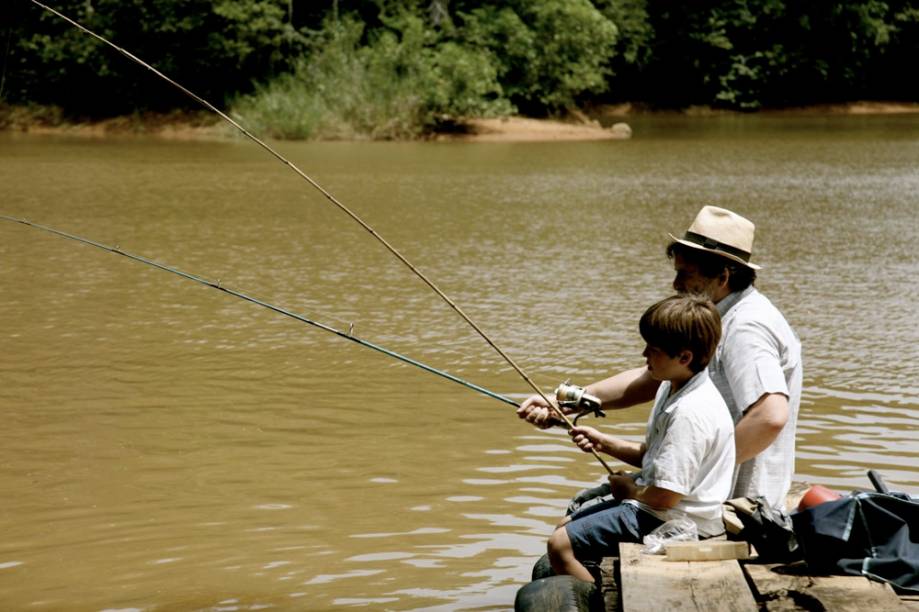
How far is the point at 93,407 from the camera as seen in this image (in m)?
7.04

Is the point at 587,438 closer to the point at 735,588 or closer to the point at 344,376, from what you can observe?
the point at 735,588

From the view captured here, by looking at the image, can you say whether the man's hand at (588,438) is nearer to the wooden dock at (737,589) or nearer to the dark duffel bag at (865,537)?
the wooden dock at (737,589)

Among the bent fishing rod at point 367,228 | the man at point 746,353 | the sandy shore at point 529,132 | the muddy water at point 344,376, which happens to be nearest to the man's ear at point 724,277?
the man at point 746,353

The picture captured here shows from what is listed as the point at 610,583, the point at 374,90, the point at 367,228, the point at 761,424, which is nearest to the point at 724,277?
the point at 761,424

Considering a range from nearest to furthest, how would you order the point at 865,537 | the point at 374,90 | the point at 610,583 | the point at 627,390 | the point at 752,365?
the point at 865,537 → the point at 610,583 → the point at 752,365 → the point at 627,390 → the point at 374,90

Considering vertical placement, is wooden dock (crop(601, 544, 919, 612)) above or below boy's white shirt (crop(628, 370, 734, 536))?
below

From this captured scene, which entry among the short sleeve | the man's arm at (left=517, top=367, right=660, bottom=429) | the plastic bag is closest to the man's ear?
the short sleeve

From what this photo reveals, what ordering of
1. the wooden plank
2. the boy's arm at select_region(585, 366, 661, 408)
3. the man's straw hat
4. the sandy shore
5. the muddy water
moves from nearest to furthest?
1. the wooden plank
2. the man's straw hat
3. the boy's arm at select_region(585, 366, 661, 408)
4. the muddy water
5. the sandy shore

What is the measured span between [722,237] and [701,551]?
0.85m

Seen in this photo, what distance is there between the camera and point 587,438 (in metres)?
3.55

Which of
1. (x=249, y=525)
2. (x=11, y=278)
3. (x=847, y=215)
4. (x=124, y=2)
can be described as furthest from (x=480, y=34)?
(x=249, y=525)

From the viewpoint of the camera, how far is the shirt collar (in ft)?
11.6

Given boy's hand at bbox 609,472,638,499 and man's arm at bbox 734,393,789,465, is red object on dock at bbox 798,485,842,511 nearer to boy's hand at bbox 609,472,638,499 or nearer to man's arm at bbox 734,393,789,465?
man's arm at bbox 734,393,789,465

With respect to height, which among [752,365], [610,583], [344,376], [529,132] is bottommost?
[344,376]
